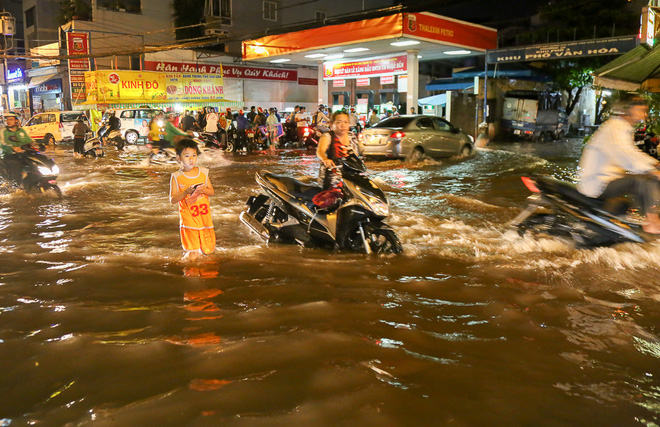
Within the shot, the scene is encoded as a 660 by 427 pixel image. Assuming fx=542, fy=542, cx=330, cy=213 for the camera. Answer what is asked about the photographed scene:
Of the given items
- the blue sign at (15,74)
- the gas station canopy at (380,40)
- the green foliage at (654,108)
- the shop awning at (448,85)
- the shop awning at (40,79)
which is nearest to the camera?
the green foliage at (654,108)

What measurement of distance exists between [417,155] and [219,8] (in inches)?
936

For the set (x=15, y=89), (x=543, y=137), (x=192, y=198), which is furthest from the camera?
(x=15, y=89)

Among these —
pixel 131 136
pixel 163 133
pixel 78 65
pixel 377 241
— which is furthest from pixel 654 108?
pixel 78 65

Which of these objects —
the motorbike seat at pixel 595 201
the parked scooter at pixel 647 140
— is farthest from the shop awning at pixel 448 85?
the motorbike seat at pixel 595 201

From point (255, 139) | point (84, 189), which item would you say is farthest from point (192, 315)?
point (255, 139)

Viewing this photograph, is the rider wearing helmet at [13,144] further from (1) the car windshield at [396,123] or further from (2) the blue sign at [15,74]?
(2) the blue sign at [15,74]

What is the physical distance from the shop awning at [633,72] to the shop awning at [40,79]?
34.2 meters

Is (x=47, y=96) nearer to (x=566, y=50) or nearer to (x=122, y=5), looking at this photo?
(x=122, y=5)

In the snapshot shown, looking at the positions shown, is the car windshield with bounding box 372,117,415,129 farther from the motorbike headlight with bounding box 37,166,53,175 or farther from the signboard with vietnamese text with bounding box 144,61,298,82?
the signboard with vietnamese text with bounding box 144,61,298,82

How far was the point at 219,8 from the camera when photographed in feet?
115

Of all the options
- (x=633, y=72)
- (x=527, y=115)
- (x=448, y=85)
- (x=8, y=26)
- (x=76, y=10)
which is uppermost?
(x=76, y=10)

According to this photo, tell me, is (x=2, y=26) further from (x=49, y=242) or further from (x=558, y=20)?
(x=558, y=20)

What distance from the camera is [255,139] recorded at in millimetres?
22797

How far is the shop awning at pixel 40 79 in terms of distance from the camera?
36.7m
